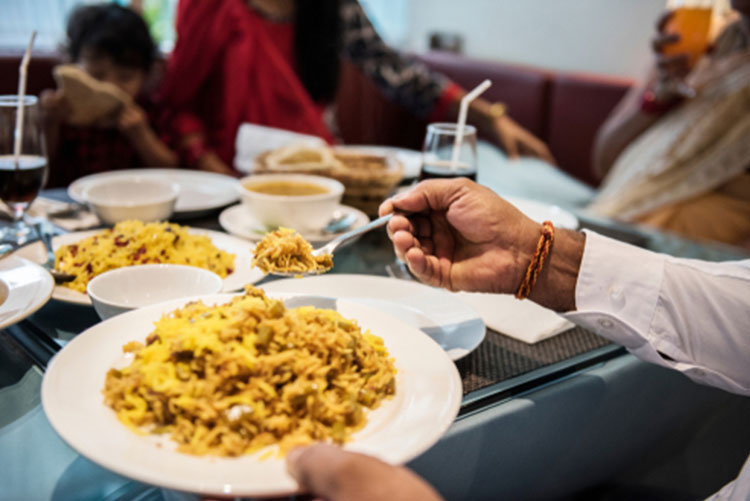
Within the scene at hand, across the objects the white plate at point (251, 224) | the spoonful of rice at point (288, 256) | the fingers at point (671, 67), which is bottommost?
the white plate at point (251, 224)

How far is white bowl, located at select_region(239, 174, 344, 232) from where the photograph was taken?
1.31 m

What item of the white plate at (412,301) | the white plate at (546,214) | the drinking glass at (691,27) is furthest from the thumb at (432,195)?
the drinking glass at (691,27)

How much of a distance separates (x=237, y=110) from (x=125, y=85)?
51cm

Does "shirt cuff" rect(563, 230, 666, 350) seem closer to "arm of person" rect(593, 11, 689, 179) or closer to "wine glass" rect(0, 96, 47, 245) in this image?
"wine glass" rect(0, 96, 47, 245)

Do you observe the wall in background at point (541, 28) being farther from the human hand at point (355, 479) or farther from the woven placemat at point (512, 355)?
the human hand at point (355, 479)

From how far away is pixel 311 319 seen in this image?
781 mm

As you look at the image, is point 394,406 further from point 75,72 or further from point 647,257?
point 75,72

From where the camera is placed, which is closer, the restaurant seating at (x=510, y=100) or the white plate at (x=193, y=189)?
the white plate at (x=193, y=189)

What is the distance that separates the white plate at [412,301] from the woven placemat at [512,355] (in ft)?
0.13

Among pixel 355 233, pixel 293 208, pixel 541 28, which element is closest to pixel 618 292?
pixel 355 233

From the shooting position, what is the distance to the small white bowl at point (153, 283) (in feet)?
3.05

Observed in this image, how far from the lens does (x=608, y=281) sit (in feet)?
3.22

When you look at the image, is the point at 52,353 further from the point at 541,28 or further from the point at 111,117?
the point at 541,28

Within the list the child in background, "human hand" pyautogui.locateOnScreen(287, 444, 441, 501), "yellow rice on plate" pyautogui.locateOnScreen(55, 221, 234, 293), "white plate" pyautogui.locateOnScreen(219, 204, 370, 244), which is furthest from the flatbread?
"human hand" pyautogui.locateOnScreen(287, 444, 441, 501)
